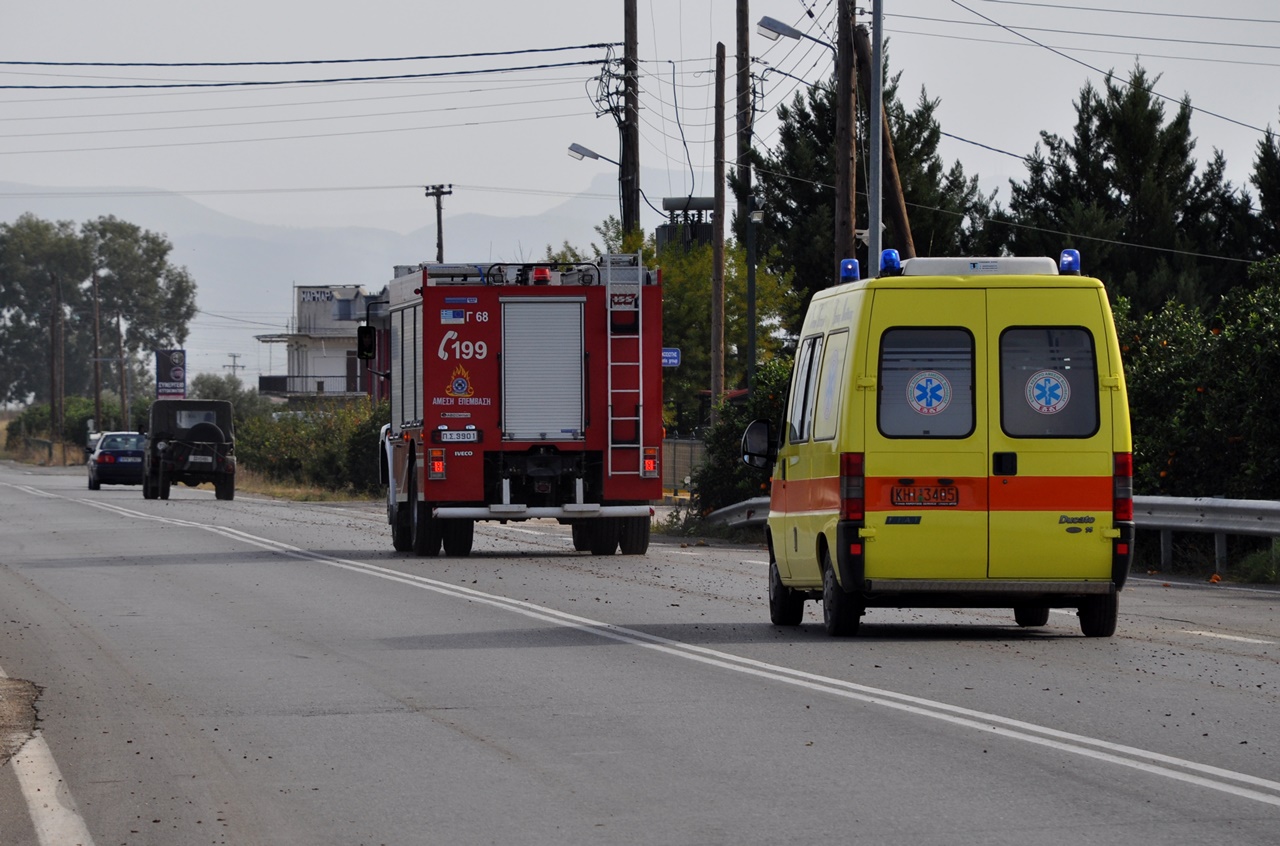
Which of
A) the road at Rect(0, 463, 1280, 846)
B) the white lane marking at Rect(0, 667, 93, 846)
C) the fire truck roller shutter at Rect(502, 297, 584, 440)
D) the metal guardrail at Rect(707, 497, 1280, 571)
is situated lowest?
the white lane marking at Rect(0, 667, 93, 846)

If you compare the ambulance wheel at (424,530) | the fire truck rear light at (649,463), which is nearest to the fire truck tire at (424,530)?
the ambulance wheel at (424,530)

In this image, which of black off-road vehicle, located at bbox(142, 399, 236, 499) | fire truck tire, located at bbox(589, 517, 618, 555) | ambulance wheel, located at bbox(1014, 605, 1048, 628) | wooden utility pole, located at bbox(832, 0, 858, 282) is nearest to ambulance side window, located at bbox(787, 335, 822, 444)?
ambulance wheel, located at bbox(1014, 605, 1048, 628)

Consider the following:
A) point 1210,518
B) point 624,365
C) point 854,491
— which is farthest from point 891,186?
point 854,491

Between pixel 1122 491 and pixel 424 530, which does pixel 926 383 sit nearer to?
pixel 1122 491

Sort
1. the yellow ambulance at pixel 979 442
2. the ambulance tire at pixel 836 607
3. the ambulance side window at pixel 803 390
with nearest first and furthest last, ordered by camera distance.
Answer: the yellow ambulance at pixel 979 442
the ambulance tire at pixel 836 607
the ambulance side window at pixel 803 390

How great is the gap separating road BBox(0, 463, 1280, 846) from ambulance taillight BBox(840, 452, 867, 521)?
0.89m

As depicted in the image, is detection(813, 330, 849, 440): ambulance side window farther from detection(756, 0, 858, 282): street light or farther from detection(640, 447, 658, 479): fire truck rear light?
detection(756, 0, 858, 282): street light

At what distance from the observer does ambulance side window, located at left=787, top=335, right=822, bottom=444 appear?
14.1m

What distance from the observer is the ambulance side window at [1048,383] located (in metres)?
13.0

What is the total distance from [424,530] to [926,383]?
11.5 meters


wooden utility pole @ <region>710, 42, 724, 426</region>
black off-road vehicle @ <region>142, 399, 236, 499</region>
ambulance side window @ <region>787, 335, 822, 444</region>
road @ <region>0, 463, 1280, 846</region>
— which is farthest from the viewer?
black off-road vehicle @ <region>142, 399, 236, 499</region>

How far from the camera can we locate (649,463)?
77.5ft

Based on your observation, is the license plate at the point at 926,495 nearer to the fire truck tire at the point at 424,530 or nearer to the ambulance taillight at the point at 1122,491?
the ambulance taillight at the point at 1122,491

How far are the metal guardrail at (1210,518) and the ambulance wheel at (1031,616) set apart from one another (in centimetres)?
485
